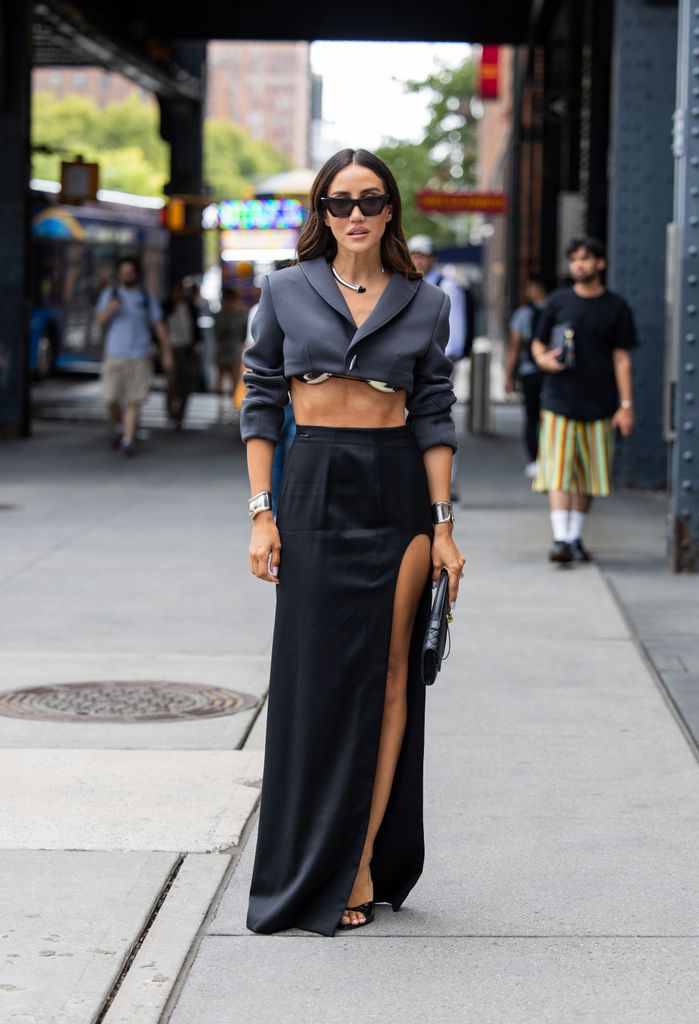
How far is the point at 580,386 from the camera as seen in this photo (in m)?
10.6

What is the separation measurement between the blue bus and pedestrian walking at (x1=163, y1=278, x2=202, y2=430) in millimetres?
9953

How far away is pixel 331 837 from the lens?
428 cm

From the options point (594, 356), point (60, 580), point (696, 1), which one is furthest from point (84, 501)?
point (696, 1)

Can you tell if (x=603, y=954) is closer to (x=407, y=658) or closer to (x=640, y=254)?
(x=407, y=658)

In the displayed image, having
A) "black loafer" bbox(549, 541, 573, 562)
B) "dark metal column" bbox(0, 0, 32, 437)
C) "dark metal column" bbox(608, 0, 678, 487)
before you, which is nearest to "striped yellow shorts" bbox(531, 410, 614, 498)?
"black loafer" bbox(549, 541, 573, 562)

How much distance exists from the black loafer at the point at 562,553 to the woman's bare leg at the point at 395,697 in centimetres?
642

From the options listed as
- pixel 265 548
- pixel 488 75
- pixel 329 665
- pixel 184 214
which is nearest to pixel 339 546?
pixel 265 548

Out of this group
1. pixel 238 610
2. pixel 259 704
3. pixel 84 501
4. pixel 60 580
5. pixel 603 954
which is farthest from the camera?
pixel 84 501

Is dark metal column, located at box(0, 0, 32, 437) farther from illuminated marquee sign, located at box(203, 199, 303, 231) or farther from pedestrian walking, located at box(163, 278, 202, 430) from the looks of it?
illuminated marquee sign, located at box(203, 199, 303, 231)

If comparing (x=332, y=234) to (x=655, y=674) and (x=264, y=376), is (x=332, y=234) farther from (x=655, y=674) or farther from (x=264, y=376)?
(x=655, y=674)

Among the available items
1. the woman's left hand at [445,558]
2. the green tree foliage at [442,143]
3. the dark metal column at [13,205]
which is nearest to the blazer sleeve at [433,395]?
the woman's left hand at [445,558]

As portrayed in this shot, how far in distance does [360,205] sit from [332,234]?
0.48ft

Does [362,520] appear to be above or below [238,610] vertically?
above

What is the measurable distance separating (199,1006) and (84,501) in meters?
10.5
